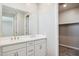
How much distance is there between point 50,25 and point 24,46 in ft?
1.78

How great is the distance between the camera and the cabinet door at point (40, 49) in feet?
6.01

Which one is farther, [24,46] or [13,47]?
[24,46]

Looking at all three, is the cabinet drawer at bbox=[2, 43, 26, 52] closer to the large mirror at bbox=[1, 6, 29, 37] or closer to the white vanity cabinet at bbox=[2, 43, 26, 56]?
the white vanity cabinet at bbox=[2, 43, 26, 56]

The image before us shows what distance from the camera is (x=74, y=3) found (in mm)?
1788

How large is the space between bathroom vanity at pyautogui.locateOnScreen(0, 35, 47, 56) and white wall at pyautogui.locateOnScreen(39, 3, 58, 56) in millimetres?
96

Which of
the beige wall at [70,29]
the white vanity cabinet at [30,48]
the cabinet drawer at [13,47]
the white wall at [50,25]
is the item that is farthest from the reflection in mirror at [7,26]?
the beige wall at [70,29]

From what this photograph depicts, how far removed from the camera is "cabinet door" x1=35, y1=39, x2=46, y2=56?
1.83m

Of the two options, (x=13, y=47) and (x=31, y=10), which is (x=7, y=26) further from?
(x=31, y=10)

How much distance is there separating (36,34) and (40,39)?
12cm

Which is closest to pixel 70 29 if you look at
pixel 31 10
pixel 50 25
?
pixel 50 25

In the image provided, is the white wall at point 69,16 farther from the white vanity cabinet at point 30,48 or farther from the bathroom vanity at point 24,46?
the white vanity cabinet at point 30,48

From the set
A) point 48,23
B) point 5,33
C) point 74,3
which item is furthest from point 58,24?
point 5,33

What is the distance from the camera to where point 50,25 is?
185 centimetres

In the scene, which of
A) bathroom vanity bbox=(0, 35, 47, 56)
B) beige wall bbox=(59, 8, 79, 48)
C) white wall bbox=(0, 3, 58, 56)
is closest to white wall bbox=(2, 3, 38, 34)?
white wall bbox=(0, 3, 58, 56)
